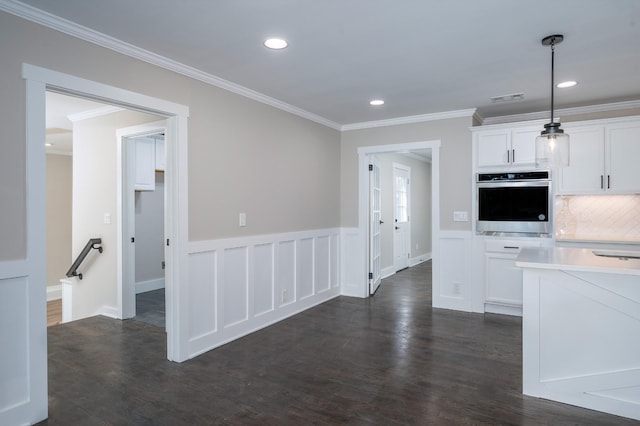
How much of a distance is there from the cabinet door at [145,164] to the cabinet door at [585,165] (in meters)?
5.32

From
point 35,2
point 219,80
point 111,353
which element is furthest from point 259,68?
point 111,353

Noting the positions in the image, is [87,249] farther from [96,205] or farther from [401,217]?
[401,217]

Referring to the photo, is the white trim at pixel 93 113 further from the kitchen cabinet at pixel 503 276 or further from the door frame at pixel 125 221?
the kitchen cabinet at pixel 503 276

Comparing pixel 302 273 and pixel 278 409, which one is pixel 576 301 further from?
pixel 302 273

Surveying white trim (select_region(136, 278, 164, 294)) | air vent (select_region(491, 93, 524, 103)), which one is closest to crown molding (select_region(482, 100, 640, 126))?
air vent (select_region(491, 93, 524, 103))

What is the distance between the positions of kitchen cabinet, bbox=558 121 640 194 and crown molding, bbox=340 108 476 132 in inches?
45.4

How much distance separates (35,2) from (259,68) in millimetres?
1581

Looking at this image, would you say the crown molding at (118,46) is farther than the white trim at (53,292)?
No

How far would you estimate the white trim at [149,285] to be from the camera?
5.85m

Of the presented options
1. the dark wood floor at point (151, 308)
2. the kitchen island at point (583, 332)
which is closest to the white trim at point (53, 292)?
the dark wood floor at point (151, 308)

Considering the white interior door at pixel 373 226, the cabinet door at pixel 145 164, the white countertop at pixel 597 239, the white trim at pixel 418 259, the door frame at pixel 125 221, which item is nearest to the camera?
the white countertop at pixel 597 239

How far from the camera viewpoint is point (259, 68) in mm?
3316

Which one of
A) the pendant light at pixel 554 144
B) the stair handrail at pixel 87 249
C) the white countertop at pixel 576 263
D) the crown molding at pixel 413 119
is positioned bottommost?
the stair handrail at pixel 87 249

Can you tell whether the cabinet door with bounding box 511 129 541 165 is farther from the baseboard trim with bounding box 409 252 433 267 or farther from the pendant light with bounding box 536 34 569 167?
the baseboard trim with bounding box 409 252 433 267
